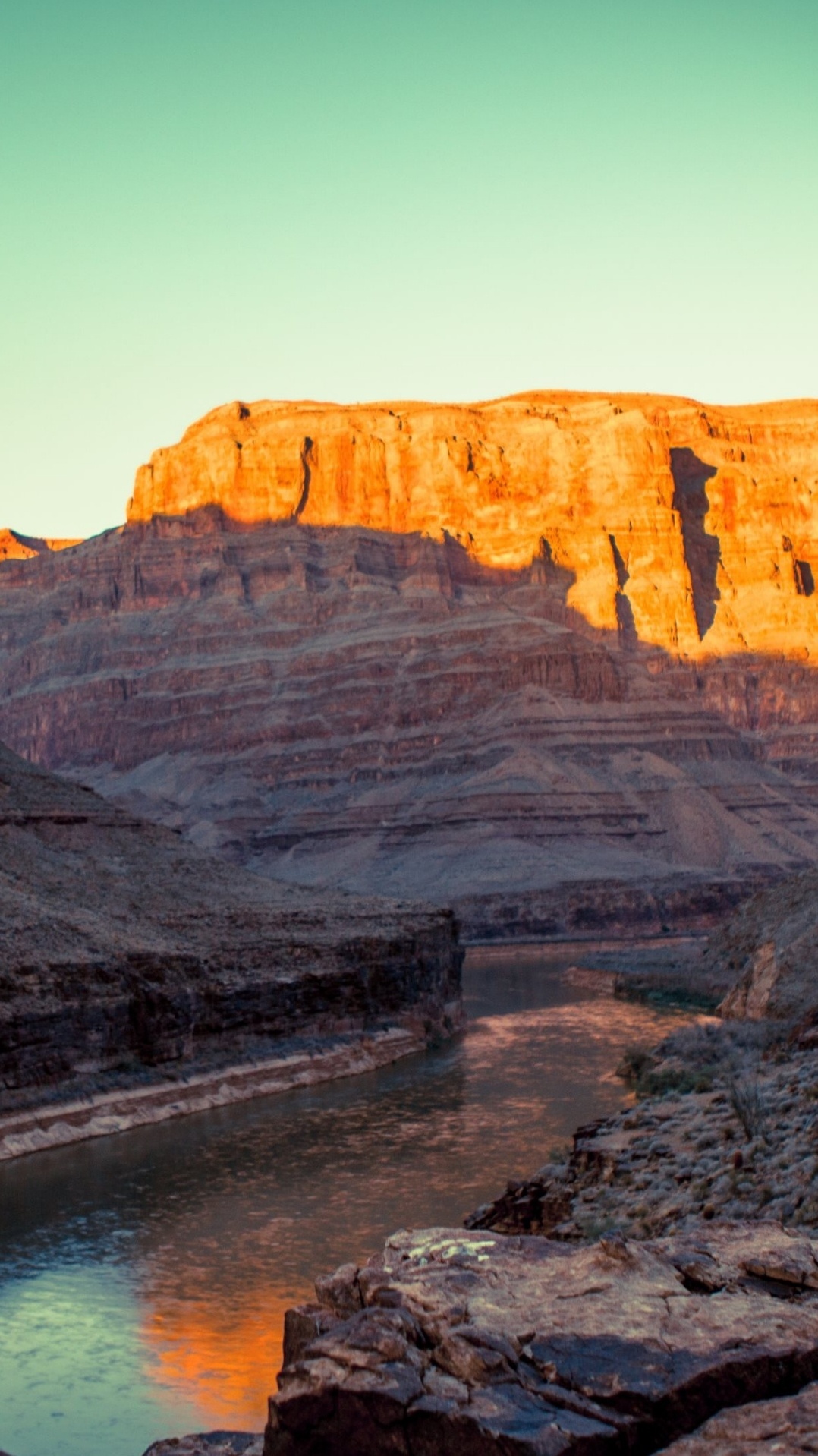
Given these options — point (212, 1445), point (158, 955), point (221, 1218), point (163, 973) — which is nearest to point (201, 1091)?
point (163, 973)

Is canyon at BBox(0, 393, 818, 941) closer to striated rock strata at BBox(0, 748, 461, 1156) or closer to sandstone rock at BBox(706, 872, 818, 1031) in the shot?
sandstone rock at BBox(706, 872, 818, 1031)

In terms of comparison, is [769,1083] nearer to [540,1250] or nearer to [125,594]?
[540,1250]

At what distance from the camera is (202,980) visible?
1724 inches

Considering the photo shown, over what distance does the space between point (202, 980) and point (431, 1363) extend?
35.2 meters

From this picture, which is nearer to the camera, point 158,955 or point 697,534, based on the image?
point 158,955

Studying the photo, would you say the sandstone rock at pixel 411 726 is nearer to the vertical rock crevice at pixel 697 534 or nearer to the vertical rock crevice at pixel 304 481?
the vertical rock crevice at pixel 304 481

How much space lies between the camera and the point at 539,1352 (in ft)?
30.6

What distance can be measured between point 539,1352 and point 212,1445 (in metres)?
3.83

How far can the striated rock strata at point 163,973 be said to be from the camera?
3675cm

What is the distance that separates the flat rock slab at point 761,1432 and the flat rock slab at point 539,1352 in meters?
0.23

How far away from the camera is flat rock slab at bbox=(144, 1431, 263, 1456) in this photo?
37.3 ft

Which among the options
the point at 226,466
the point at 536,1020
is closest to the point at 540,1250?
the point at 536,1020

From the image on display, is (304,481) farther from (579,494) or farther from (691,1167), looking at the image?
(691,1167)

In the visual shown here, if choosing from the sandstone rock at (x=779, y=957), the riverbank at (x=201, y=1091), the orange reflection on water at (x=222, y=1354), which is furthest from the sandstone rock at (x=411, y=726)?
the orange reflection on water at (x=222, y=1354)
